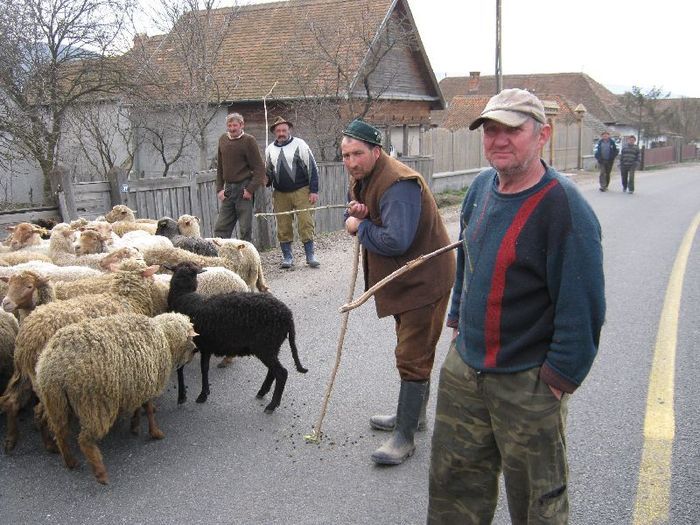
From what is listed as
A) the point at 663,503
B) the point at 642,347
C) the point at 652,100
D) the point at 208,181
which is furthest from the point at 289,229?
the point at 652,100

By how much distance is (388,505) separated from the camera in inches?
141

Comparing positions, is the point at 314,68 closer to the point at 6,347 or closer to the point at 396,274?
the point at 6,347

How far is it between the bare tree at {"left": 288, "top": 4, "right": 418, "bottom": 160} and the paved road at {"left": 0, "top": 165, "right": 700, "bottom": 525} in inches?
464

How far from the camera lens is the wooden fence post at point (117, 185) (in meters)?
9.39

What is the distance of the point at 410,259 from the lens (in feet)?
12.9

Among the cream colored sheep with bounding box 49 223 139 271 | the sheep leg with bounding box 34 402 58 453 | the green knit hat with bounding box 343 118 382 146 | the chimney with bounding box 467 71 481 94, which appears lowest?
the sheep leg with bounding box 34 402 58 453

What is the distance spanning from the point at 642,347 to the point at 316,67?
49.9 feet

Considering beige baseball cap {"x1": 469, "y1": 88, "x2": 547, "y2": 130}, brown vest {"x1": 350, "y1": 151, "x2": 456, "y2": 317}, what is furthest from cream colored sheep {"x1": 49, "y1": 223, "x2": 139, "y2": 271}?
beige baseball cap {"x1": 469, "y1": 88, "x2": 547, "y2": 130}

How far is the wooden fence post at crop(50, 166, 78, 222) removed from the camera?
862 centimetres

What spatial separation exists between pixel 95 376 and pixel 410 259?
205 cm

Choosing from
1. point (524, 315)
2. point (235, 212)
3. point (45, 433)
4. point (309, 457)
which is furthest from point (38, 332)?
point (235, 212)

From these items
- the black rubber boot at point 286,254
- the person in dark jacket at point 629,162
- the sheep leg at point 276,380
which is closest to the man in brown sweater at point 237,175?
the black rubber boot at point 286,254

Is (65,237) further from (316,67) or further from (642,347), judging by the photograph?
(316,67)

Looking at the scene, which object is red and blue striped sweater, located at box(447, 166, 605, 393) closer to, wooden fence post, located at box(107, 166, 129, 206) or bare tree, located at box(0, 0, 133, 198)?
wooden fence post, located at box(107, 166, 129, 206)
